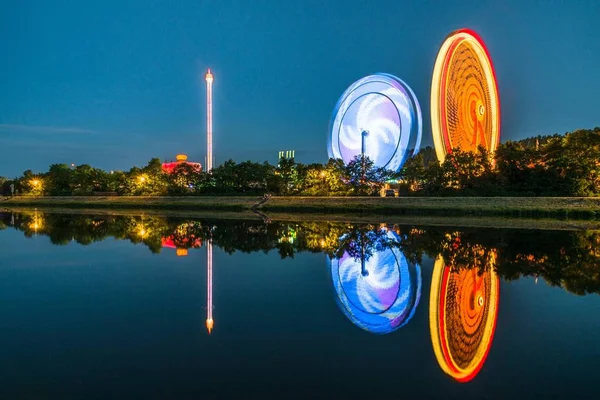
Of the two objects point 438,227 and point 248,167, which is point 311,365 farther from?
point 248,167

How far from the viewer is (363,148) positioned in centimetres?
3903

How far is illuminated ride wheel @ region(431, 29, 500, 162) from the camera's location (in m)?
29.9

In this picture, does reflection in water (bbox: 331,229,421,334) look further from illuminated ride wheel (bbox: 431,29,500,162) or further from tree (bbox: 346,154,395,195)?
tree (bbox: 346,154,395,195)

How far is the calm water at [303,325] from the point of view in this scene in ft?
13.6

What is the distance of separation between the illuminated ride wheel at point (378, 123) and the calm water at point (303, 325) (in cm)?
2429

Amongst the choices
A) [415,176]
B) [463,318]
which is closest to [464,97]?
[415,176]

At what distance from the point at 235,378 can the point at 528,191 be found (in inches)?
1151

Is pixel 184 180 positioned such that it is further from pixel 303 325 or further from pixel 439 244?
pixel 303 325

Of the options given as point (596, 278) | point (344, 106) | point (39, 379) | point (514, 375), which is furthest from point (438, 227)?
point (344, 106)

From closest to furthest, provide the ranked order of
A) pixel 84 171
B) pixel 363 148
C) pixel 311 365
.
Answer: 1. pixel 311 365
2. pixel 363 148
3. pixel 84 171

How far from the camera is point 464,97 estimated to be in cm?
3288

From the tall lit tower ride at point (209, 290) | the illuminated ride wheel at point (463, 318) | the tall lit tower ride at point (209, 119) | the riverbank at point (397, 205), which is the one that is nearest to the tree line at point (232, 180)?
the riverbank at point (397, 205)

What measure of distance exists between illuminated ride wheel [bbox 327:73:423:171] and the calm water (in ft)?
79.7

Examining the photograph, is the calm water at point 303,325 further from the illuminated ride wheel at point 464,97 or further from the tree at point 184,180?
the tree at point 184,180
